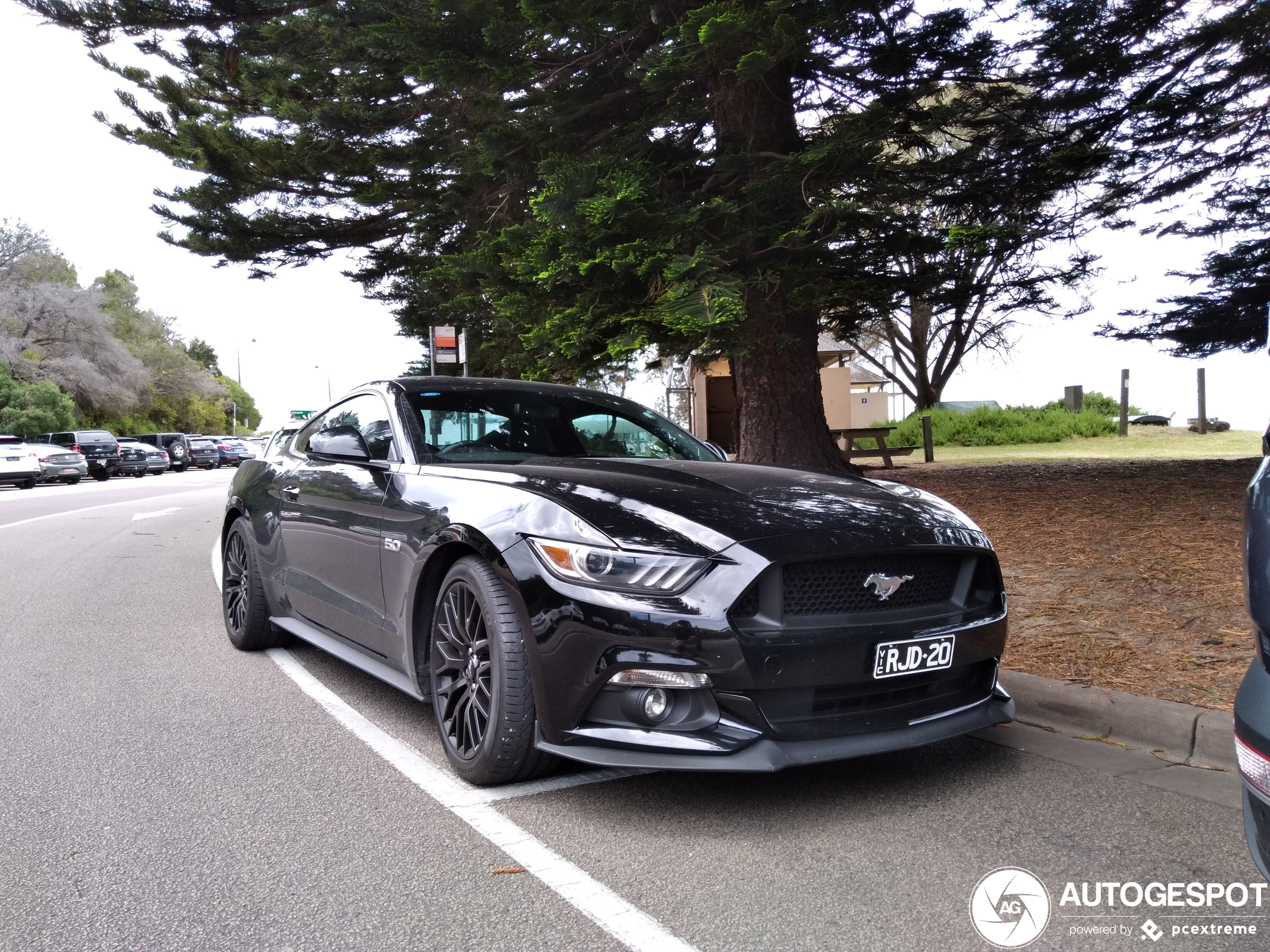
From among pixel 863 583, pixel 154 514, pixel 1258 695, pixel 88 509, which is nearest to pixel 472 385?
pixel 863 583

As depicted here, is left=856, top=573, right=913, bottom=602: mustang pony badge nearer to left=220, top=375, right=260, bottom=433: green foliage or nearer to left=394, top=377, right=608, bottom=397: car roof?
left=394, top=377, right=608, bottom=397: car roof

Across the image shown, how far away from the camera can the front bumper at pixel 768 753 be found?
10.1 ft

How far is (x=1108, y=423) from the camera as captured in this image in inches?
1035

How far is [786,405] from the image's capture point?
392 inches

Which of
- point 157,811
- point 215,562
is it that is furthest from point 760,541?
point 215,562

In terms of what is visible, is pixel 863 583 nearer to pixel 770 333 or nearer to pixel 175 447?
pixel 770 333

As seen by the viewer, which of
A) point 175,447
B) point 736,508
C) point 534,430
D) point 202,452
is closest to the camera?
point 736,508

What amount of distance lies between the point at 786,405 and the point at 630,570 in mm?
7001

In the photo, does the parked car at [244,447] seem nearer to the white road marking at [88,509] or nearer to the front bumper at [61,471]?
the front bumper at [61,471]

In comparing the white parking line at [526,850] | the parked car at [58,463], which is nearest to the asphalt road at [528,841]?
the white parking line at [526,850]

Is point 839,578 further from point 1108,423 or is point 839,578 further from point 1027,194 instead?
point 1108,423

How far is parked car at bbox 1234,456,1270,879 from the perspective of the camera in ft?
6.41

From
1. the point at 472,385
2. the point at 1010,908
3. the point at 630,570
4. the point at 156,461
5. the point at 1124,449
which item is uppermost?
the point at 472,385

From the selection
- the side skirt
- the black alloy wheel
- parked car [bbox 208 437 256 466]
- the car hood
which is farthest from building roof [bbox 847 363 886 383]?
the black alloy wheel
